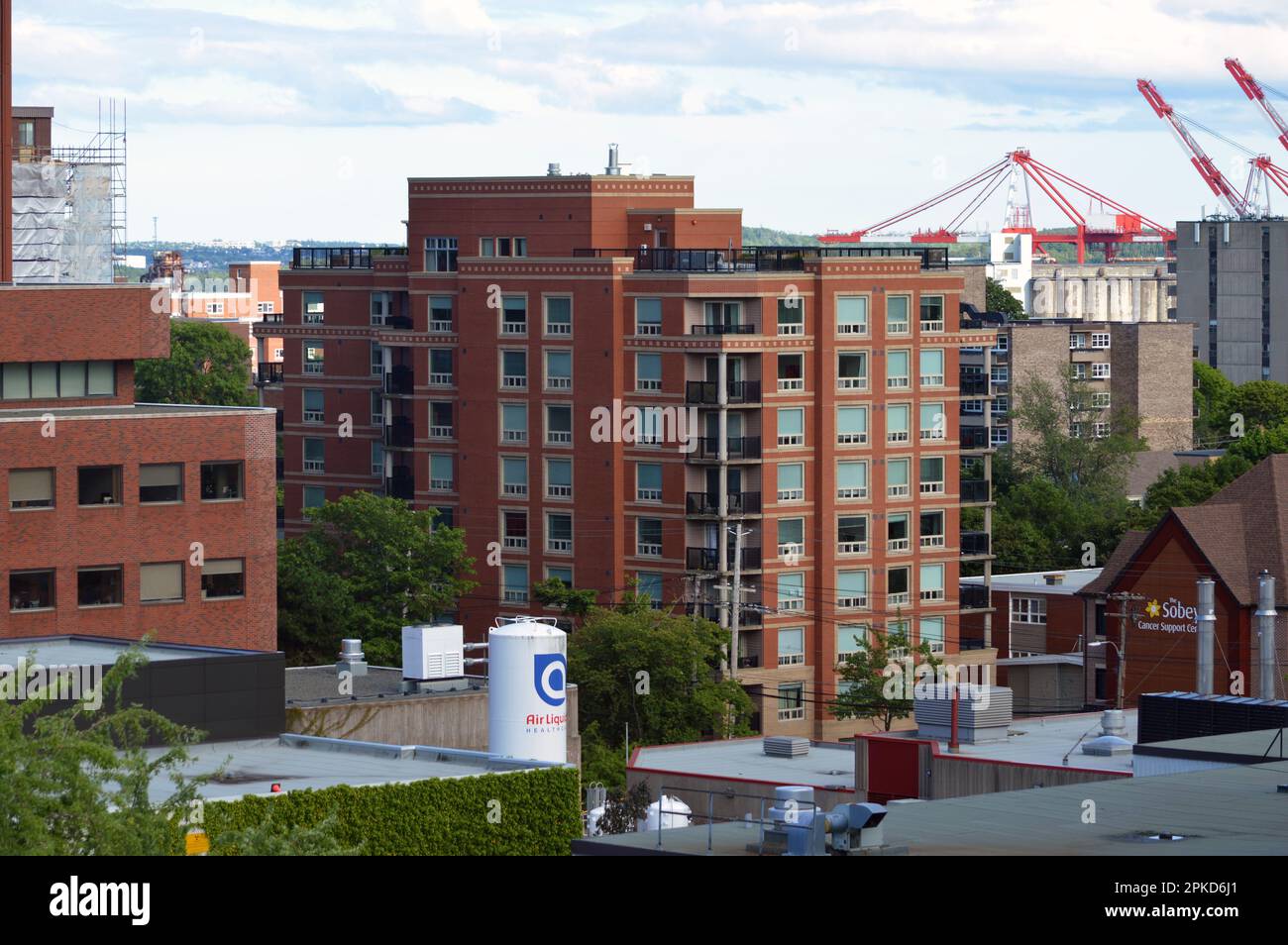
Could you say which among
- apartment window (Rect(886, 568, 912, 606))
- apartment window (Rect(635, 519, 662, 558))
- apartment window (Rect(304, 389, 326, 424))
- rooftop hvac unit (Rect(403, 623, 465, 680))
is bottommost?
apartment window (Rect(886, 568, 912, 606))

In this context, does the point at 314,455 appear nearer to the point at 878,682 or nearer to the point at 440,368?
the point at 440,368

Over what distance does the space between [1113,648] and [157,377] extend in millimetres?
92068

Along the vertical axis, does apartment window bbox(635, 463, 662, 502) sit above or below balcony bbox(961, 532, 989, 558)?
above

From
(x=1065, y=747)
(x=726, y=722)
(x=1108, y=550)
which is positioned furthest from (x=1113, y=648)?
(x=1065, y=747)

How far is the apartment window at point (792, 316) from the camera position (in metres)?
94.0

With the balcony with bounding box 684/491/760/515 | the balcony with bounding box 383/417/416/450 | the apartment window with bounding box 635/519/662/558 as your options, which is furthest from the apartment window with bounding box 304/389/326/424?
the balcony with bounding box 684/491/760/515

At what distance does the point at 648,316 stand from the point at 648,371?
201 cm

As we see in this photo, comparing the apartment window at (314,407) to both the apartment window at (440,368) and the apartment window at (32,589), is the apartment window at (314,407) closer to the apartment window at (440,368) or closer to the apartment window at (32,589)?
the apartment window at (440,368)

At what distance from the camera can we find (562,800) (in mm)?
43000

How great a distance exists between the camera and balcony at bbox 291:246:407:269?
357 ft

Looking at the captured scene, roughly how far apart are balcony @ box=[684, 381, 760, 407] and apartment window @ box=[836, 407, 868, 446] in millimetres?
3833

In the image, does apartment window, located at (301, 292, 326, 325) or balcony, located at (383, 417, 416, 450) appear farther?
apartment window, located at (301, 292, 326, 325)

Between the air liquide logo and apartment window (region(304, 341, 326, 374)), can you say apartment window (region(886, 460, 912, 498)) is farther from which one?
the air liquide logo

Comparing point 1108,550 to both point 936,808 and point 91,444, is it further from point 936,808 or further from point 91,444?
point 936,808
